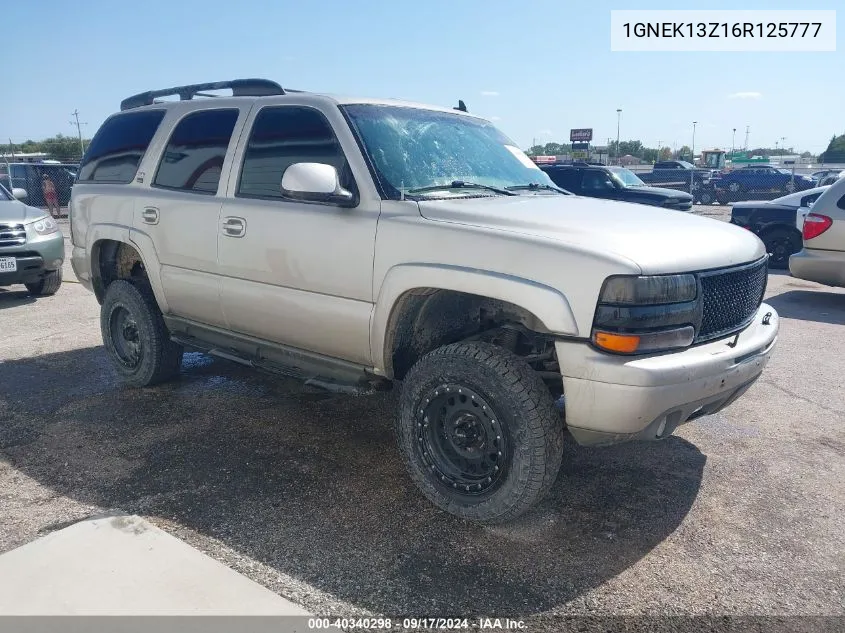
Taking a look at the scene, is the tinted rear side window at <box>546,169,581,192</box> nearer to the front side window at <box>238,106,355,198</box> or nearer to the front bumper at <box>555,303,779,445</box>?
the front side window at <box>238,106,355,198</box>

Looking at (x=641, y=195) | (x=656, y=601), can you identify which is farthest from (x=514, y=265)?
(x=641, y=195)

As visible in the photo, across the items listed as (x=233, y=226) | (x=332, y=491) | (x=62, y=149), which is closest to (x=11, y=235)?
(x=233, y=226)

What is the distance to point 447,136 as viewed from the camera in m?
4.16

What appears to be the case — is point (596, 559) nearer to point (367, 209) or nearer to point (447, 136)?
point (367, 209)

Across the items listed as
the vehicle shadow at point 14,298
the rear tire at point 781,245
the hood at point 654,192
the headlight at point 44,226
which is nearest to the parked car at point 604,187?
the hood at point 654,192

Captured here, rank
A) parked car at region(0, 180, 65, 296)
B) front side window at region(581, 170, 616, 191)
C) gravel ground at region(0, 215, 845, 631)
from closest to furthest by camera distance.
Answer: gravel ground at region(0, 215, 845, 631), parked car at region(0, 180, 65, 296), front side window at region(581, 170, 616, 191)

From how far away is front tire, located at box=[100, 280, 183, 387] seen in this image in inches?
198

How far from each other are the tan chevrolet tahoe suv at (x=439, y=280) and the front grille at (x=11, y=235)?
4146 millimetres

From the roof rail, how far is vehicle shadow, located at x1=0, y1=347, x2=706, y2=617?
2138 millimetres

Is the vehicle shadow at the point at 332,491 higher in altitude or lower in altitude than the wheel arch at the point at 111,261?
lower

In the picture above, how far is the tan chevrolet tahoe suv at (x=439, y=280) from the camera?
291 cm

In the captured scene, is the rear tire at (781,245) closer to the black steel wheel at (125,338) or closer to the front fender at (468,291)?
the front fender at (468,291)

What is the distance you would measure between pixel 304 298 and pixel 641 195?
13.9m

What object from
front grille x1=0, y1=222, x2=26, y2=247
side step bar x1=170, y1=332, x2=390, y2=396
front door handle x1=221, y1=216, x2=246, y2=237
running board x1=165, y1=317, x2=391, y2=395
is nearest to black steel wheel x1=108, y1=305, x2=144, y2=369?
running board x1=165, y1=317, x2=391, y2=395
